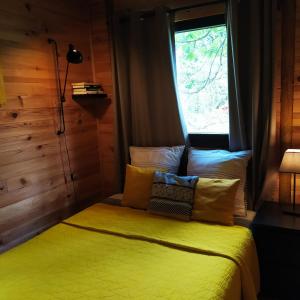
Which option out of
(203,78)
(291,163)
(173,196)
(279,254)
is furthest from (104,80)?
(279,254)

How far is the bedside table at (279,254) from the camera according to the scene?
200cm

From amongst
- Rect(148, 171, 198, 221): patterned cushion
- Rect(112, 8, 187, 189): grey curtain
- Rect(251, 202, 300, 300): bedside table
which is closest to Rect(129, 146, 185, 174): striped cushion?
Rect(112, 8, 187, 189): grey curtain

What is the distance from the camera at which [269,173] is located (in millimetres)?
2307

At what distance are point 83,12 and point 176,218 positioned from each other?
6.63 ft

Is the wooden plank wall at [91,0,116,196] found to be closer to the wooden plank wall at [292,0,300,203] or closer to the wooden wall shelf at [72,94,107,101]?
the wooden wall shelf at [72,94,107,101]

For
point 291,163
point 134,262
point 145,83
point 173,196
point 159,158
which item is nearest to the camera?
point 134,262

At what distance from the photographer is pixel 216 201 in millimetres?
2082

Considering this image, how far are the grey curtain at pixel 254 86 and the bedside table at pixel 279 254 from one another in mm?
271

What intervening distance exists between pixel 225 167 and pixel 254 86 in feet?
2.02

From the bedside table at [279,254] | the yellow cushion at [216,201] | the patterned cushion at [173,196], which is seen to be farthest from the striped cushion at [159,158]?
the bedside table at [279,254]

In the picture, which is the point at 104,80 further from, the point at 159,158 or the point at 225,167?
the point at 225,167

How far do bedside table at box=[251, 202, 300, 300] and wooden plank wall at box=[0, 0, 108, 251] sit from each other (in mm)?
1576

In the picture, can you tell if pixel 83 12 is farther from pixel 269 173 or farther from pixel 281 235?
pixel 281 235

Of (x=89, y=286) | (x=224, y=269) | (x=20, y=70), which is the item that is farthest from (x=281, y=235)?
(x=20, y=70)
